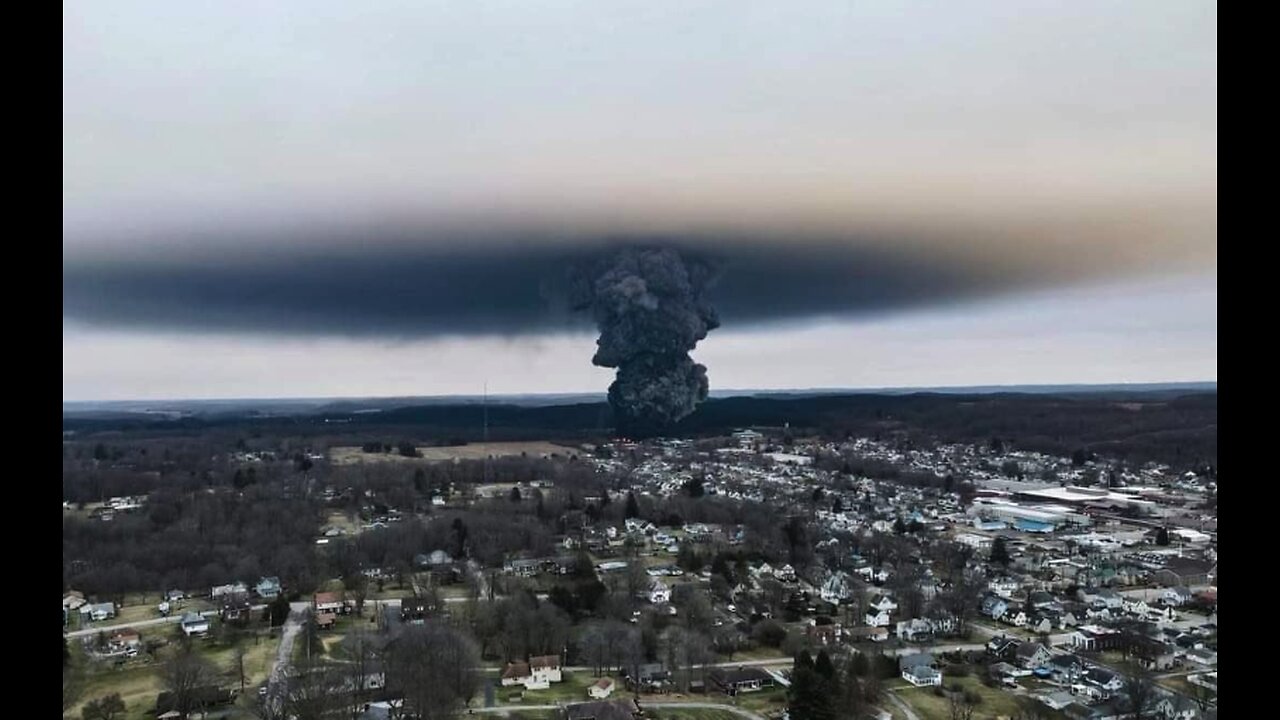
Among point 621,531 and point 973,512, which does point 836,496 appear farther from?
point 621,531

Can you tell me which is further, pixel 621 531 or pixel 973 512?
pixel 973 512

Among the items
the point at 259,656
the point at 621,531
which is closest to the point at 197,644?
the point at 259,656

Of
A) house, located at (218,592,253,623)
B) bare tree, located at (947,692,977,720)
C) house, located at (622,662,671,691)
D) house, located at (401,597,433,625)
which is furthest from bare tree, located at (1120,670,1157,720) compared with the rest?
house, located at (218,592,253,623)

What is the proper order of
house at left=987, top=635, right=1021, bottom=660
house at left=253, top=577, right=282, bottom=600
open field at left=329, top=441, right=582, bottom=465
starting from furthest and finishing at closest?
1. open field at left=329, top=441, right=582, bottom=465
2. house at left=253, top=577, right=282, bottom=600
3. house at left=987, top=635, right=1021, bottom=660

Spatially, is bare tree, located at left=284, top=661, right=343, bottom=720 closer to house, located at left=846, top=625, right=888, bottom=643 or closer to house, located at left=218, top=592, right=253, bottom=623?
house, located at left=218, top=592, right=253, bottom=623
